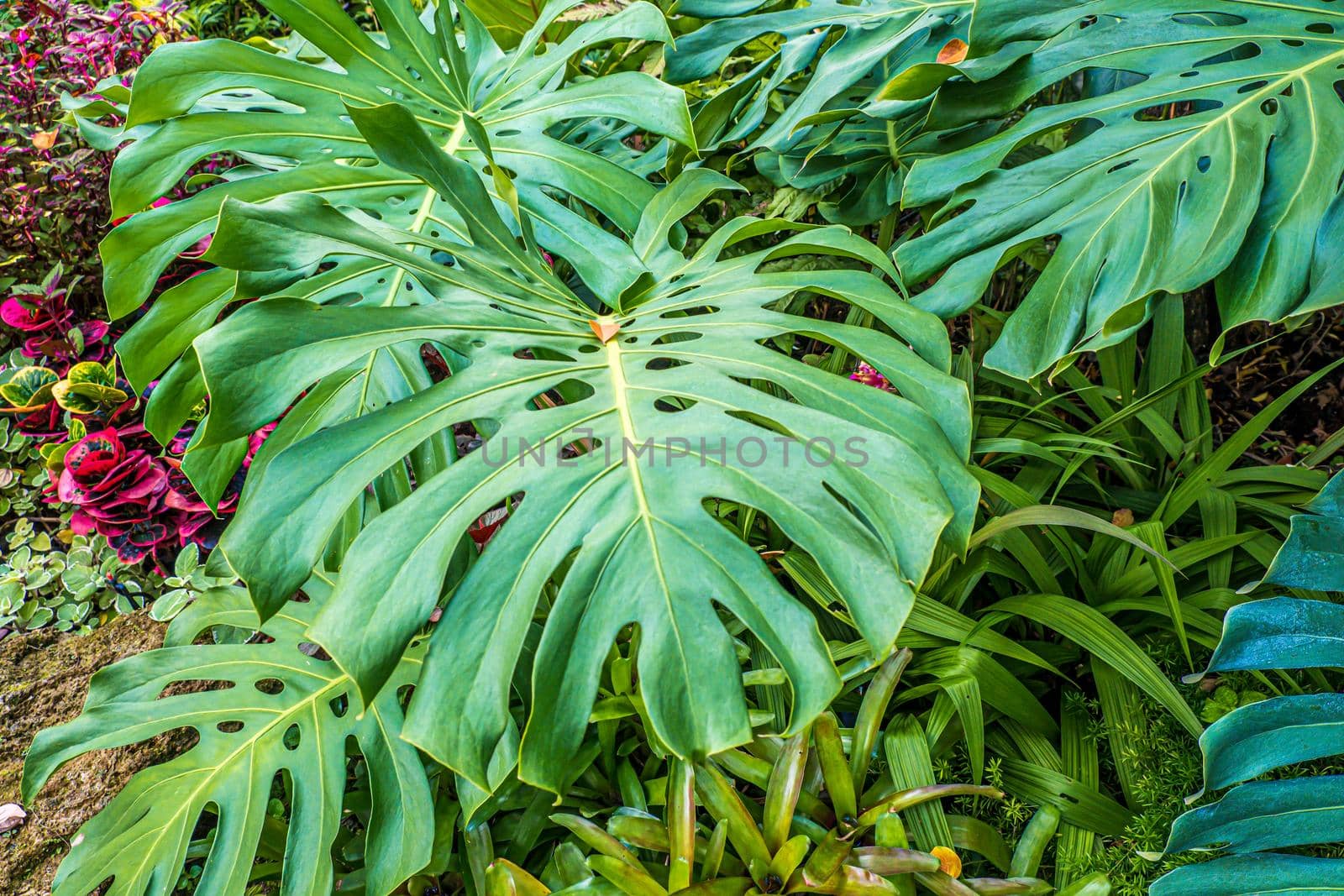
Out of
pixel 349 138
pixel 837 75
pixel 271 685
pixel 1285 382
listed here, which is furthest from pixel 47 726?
pixel 1285 382

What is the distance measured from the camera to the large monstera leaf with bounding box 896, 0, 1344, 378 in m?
0.93

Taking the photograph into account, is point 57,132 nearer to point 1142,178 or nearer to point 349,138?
point 349,138

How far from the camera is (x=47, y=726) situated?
160 cm

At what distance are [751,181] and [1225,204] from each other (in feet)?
3.09

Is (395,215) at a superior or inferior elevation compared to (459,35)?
inferior

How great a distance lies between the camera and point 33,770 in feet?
3.60

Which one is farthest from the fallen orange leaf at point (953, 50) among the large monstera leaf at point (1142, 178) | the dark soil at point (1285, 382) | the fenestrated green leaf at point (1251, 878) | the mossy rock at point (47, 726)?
the mossy rock at point (47, 726)

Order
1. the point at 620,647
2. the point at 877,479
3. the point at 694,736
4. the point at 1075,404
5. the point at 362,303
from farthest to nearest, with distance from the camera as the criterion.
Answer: the point at 1075,404, the point at 620,647, the point at 362,303, the point at 877,479, the point at 694,736

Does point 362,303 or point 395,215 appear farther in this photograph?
point 395,215

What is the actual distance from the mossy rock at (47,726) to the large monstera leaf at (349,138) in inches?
32.5

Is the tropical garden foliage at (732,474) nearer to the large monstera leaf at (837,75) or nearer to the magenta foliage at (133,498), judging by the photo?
the large monstera leaf at (837,75)

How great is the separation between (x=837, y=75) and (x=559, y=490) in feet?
2.77

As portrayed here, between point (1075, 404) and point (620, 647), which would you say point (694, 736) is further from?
point (1075, 404)

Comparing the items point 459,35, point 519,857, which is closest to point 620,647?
point 519,857
